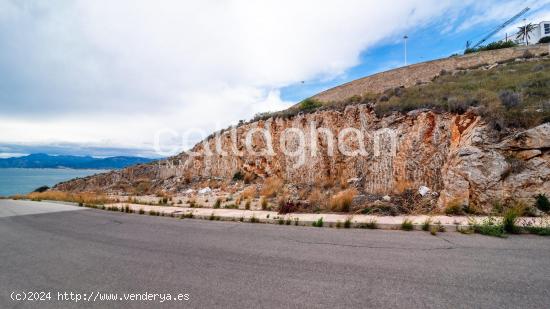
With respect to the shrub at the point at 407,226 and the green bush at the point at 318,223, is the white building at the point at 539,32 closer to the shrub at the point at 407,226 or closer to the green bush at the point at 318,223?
the shrub at the point at 407,226

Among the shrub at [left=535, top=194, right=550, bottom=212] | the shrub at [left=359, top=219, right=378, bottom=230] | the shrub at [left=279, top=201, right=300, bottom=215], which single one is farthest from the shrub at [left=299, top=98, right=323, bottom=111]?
the shrub at [left=535, top=194, right=550, bottom=212]

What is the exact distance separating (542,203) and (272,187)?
12199mm

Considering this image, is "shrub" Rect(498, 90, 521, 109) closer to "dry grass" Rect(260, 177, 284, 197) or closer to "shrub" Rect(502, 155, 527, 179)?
"shrub" Rect(502, 155, 527, 179)

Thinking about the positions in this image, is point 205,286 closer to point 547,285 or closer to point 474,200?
point 547,285

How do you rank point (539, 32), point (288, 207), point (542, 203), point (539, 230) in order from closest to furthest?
point (539, 230)
point (542, 203)
point (288, 207)
point (539, 32)

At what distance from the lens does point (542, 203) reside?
747 centimetres

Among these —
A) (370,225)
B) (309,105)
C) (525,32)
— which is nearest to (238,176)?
(309,105)

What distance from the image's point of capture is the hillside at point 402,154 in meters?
8.28

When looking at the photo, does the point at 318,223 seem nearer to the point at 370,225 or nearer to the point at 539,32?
the point at 370,225

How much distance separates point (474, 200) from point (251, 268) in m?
7.56

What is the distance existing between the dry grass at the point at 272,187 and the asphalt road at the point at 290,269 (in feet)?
26.8

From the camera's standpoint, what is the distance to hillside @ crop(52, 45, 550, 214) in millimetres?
8281

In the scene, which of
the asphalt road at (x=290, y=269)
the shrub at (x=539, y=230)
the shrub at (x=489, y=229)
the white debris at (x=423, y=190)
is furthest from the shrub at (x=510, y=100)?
the asphalt road at (x=290, y=269)

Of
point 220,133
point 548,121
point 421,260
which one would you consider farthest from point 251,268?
point 220,133
